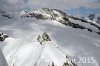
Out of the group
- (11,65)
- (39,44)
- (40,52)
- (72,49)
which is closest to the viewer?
(11,65)

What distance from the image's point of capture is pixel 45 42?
260 ft

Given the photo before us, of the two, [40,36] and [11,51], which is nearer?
[11,51]

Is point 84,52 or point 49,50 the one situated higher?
point 49,50

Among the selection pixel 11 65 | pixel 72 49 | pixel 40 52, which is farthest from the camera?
pixel 72 49

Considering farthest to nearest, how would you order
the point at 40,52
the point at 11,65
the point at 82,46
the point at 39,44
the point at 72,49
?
1. the point at 82,46
2. the point at 72,49
3. the point at 39,44
4. the point at 40,52
5. the point at 11,65

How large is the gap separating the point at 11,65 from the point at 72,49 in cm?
3032

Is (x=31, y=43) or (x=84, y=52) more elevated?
(x=31, y=43)

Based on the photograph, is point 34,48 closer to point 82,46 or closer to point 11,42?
point 11,42

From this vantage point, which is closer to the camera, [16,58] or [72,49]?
[16,58]

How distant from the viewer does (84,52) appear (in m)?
89.6

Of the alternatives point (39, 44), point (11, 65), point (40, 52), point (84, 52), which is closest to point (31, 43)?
point (39, 44)

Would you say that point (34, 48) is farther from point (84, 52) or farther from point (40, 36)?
point (84, 52)

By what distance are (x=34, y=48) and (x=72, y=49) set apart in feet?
62.5

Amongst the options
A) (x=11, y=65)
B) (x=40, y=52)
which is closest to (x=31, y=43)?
(x=40, y=52)
